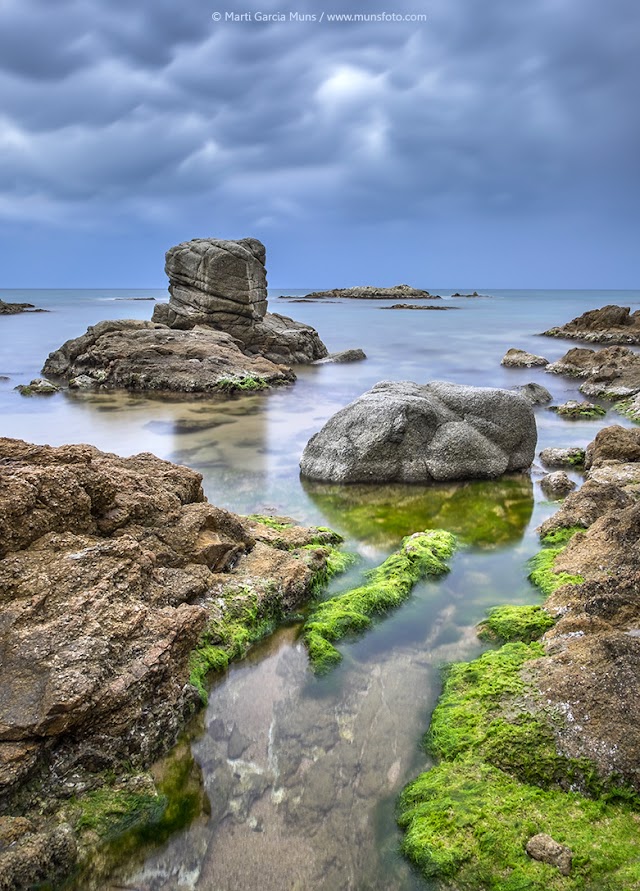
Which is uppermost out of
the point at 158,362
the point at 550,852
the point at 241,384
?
the point at 158,362

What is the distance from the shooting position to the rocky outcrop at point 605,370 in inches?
799

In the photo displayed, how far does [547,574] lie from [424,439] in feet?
14.1

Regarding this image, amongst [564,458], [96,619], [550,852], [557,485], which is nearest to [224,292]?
[564,458]

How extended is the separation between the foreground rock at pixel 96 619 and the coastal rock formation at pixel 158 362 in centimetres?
1508

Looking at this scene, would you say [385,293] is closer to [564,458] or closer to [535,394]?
[535,394]

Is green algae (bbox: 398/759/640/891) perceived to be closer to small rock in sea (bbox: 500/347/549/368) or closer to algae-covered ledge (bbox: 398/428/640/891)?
algae-covered ledge (bbox: 398/428/640/891)

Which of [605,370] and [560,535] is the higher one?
[605,370]

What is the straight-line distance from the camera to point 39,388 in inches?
830

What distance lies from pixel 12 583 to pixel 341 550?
4095mm

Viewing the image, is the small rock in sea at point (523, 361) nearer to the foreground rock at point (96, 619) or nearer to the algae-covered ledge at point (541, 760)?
the foreground rock at point (96, 619)

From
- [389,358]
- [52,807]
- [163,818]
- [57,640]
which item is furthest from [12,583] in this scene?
[389,358]

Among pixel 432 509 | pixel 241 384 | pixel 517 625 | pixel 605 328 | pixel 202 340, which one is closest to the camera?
pixel 517 625

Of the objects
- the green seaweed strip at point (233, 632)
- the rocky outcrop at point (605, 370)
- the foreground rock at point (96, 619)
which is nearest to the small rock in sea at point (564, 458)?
the foreground rock at point (96, 619)

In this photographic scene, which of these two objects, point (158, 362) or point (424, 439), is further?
point (158, 362)
